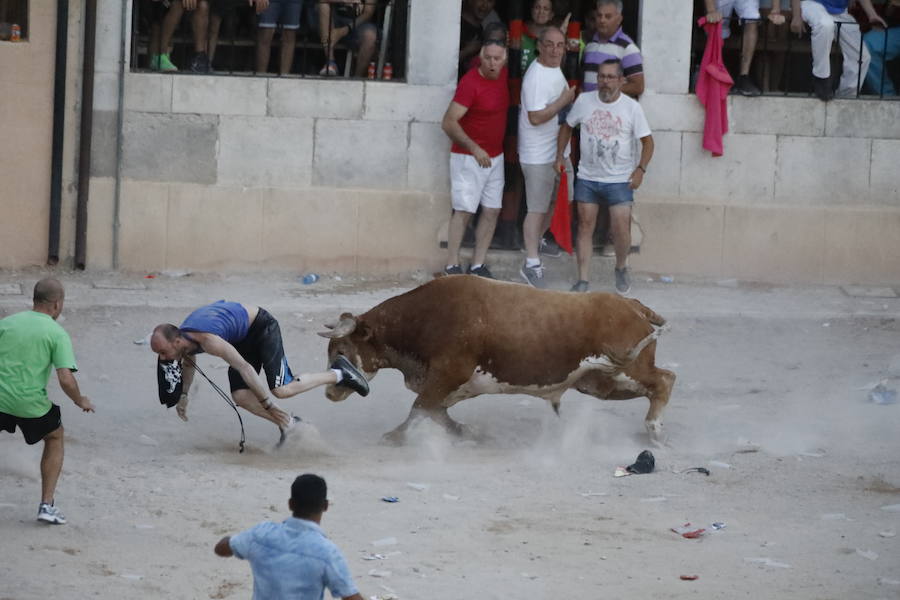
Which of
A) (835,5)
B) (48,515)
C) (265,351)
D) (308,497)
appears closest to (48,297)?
(48,515)

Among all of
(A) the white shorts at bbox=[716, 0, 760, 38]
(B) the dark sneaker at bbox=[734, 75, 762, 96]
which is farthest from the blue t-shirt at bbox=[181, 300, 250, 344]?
(A) the white shorts at bbox=[716, 0, 760, 38]

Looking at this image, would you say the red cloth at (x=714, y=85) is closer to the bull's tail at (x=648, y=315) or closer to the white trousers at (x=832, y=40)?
the white trousers at (x=832, y=40)

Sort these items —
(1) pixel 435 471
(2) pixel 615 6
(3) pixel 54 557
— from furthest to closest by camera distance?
1. (2) pixel 615 6
2. (1) pixel 435 471
3. (3) pixel 54 557

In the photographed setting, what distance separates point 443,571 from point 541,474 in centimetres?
196

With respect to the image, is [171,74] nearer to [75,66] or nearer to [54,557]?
[75,66]

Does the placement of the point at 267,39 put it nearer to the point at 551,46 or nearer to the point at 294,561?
the point at 551,46

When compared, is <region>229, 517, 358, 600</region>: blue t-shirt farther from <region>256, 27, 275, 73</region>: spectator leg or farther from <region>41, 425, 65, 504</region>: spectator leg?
<region>256, 27, 275, 73</region>: spectator leg

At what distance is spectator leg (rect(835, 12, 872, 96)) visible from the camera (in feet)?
47.1

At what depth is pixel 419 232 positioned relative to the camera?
14102 millimetres

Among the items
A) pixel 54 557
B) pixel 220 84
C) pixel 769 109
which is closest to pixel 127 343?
pixel 220 84

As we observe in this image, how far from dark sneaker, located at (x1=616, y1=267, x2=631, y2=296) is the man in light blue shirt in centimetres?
833

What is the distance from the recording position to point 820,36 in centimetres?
1412

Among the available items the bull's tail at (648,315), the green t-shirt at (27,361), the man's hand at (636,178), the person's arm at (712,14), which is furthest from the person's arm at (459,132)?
the green t-shirt at (27,361)

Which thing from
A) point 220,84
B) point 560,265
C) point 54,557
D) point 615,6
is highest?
point 615,6
